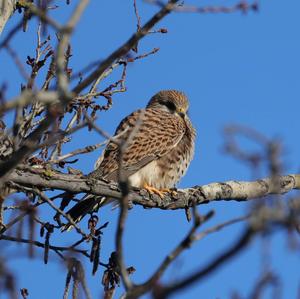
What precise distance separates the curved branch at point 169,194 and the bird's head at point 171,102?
6.59 ft

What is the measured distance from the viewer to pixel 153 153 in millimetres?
7066

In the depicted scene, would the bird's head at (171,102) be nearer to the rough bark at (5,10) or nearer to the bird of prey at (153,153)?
the bird of prey at (153,153)

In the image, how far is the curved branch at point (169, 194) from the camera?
14.7ft

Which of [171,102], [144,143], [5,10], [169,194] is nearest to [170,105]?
[171,102]

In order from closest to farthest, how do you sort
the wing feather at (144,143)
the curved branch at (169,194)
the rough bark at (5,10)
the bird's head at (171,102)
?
the curved branch at (169,194) < the rough bark at (5,10) < the wing feather at (144,143) < the bird's head at (171,102)

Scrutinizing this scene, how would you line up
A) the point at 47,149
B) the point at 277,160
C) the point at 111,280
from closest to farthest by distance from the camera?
1. the point at 277,160
2. the point at 111,280
3. the point at 47,149

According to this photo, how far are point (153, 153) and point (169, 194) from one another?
3.80 ft

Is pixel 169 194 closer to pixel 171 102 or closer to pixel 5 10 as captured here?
pixel 5 10

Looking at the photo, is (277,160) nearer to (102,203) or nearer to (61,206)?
(61,206)

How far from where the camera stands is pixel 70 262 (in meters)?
3.45

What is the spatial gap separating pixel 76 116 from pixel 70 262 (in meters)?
1.73

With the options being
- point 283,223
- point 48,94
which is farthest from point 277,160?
point 48,94

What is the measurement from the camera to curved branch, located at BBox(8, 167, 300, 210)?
177 inches

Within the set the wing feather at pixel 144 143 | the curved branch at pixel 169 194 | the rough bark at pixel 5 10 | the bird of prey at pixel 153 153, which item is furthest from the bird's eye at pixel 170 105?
the rough bark at pixel 5 10
